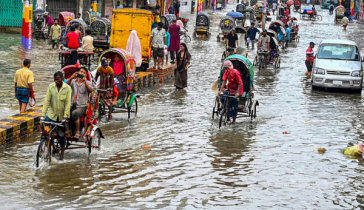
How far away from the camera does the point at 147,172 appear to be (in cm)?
1009

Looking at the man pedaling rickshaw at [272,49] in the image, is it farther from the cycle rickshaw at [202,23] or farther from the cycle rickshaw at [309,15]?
the cycle rickshaw at [309,15]

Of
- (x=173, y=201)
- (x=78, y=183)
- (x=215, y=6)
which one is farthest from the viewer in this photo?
(x=215, y=6)

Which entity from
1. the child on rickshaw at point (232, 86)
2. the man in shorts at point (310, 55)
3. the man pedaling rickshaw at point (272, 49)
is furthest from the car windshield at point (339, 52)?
the child on rickshaw at point (232, 86)

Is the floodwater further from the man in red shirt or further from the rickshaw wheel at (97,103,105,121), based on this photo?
the man in red shirt

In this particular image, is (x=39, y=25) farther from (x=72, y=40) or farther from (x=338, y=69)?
(x=338, y=69)

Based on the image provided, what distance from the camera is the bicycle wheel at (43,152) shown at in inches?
Result: 382

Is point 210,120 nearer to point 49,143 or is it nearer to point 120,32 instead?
point 49,143

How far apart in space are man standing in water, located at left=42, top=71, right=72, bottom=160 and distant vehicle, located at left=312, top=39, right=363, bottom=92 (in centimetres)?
1230

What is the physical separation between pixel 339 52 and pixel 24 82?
12.7 meters

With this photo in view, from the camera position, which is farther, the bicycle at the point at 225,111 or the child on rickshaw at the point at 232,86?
the child on rickshaw at the point at 232,86

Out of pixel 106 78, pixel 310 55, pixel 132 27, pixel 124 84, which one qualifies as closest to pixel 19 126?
pixel 106 78

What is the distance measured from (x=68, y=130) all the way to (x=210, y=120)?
5264 millimetres

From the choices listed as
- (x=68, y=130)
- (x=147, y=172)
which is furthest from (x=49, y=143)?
(x=147, y=172)

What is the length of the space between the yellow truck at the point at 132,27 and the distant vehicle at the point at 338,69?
233 inches
